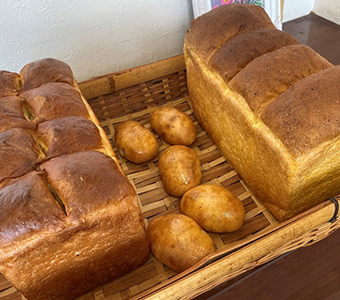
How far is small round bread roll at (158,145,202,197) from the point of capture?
118 centimetres

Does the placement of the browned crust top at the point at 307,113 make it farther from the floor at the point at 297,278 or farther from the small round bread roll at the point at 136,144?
the small round bread roll at the point at 136,144

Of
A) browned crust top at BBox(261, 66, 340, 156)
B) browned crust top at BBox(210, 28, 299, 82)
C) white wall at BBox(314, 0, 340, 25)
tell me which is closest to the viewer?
browned crust top at BBox(261, 66, 340, 156)

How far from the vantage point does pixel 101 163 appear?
85 cm

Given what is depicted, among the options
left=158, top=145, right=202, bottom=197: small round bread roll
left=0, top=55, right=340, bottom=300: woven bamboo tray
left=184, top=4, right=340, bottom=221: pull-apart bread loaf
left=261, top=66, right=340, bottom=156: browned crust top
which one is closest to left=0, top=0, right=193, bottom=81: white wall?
left=0, top=55, right=340, bottom=300: woven bamboo tray

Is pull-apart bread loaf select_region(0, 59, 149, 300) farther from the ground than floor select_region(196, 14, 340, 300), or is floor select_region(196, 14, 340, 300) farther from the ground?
pull-apart bread loaf select_region(0, 59, 149, 300)

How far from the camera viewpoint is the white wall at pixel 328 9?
185 cm

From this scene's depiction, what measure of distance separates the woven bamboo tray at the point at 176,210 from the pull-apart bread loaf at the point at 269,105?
8 centimetres

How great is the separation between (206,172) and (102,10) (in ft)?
2.54

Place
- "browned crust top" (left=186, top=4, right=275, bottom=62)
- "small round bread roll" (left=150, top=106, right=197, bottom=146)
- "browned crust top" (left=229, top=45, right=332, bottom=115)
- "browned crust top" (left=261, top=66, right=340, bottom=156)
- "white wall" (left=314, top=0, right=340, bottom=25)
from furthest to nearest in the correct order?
1. "white wall" (left=314, top=0, right=340, bottom=25)
2. "small round bread roll" (left=150, top=106, right=197, bottom=146)
3. "browned crust top" (left=186, top=4, right=275, bottom=62)
4. "browned crust top" (left=229, top=45, right=332, bottom=115)
5. "browned crust top" (left=261, top=66, right=340, bottom=156)

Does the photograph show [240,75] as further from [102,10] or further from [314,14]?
[314,14]

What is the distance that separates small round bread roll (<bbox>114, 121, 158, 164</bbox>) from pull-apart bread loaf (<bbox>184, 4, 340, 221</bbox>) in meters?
0.26

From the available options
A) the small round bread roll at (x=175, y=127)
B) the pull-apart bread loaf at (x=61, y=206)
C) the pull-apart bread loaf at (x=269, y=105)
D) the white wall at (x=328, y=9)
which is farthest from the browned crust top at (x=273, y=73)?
the white wall at (x=328, y=9)

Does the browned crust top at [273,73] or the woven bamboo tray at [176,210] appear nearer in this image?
the woven bamboo tray at [176,210]

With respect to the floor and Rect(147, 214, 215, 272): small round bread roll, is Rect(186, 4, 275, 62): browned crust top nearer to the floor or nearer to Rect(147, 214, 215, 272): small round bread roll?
Rect(147, 214, 215, 272): small round bread roll
